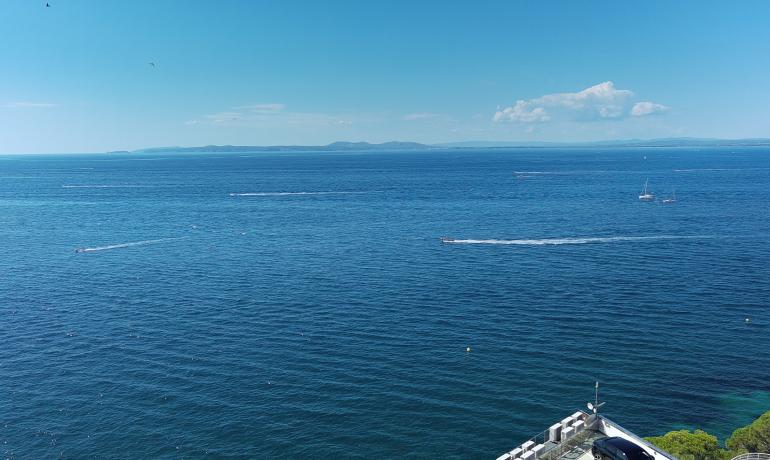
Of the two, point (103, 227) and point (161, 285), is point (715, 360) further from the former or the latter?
point (103, 227)

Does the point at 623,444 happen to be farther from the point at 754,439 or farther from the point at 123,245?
the point at 123,245

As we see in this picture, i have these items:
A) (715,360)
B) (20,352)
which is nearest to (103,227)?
(20,352)

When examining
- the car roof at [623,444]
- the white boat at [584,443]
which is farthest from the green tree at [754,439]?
the car roof at [623,444]

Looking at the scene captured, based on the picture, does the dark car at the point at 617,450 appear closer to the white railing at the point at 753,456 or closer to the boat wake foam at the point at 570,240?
the white railing at the point at 753,456

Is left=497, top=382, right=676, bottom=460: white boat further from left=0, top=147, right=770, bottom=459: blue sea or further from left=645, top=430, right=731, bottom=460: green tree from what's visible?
left=0, top=147, right=770, bottom=459: blue sea

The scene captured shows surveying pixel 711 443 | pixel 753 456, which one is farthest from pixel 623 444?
pixel 711 443
